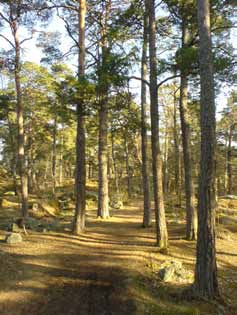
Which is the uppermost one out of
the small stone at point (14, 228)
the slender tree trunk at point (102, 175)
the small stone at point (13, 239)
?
the slender tree trunk at point (102, 175)

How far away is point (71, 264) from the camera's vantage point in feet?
26.5

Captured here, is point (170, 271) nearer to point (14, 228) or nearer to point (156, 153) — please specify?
point (156, 153)

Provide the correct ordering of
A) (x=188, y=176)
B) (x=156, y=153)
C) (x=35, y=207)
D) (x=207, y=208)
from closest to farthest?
(x=207, y=208) < (x=156, y=153) < (x=188, y=176) < (x=35, y=207)

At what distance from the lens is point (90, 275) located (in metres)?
7.29

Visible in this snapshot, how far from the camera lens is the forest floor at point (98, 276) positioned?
5836 millimetres

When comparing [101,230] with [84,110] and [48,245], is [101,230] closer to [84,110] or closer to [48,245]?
[48,245]

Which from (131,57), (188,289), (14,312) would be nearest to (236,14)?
(131,57)

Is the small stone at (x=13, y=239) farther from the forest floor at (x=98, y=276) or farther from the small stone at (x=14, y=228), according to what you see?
the small stone at (x=14, y=228)

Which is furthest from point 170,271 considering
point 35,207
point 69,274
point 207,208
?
point 35,207

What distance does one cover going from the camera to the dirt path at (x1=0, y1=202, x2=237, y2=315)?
5.82 metres

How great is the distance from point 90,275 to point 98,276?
0.66 feet

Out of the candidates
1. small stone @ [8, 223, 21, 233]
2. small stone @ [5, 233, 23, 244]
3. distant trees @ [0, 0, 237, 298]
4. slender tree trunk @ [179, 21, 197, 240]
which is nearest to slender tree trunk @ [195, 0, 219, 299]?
distant trees @ [0, 0, 237, 298]

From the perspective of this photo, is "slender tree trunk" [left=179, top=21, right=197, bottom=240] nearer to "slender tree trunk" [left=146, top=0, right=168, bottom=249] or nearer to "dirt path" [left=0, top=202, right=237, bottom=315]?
"dirt path" [left=0, top=202, right=237, bottom=315]

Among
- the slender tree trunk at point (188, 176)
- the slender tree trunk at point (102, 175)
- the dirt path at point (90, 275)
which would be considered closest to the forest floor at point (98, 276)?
the dirt path at point (90, 275)
